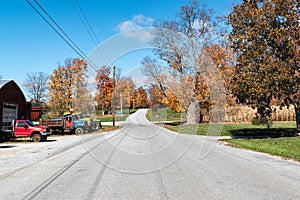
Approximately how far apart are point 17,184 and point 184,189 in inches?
165

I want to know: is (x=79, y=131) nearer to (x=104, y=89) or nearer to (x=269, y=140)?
(x=269, y=140)

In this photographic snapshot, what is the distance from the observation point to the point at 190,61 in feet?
115

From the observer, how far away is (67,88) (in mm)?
49156

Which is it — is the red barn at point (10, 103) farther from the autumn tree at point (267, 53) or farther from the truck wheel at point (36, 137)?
the autumn tree at point (267, 53)

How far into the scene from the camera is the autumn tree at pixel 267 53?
57.9ft

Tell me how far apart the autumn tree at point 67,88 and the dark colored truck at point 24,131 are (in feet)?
74.6

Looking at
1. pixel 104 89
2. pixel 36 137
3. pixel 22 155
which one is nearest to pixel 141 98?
pixel 104 89

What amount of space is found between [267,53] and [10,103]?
2462 centimetres

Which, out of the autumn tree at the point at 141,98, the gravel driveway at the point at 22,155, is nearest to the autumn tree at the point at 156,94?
the gravel driveway at the point at 22,155

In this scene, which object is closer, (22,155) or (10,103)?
(22,155)

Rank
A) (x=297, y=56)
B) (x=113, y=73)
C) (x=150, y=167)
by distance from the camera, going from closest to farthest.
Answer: (x=150, y=167) → (x=297, y=56) → (x=113, y=73)

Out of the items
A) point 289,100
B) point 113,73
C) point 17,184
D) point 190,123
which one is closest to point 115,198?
point 17,184

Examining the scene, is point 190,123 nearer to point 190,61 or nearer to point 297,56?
point 190,61

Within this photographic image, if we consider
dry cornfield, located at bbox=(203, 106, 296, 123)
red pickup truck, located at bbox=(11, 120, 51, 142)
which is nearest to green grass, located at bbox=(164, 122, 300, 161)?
red pickup truck, located at bbox=(11, 120, 51, 142)
